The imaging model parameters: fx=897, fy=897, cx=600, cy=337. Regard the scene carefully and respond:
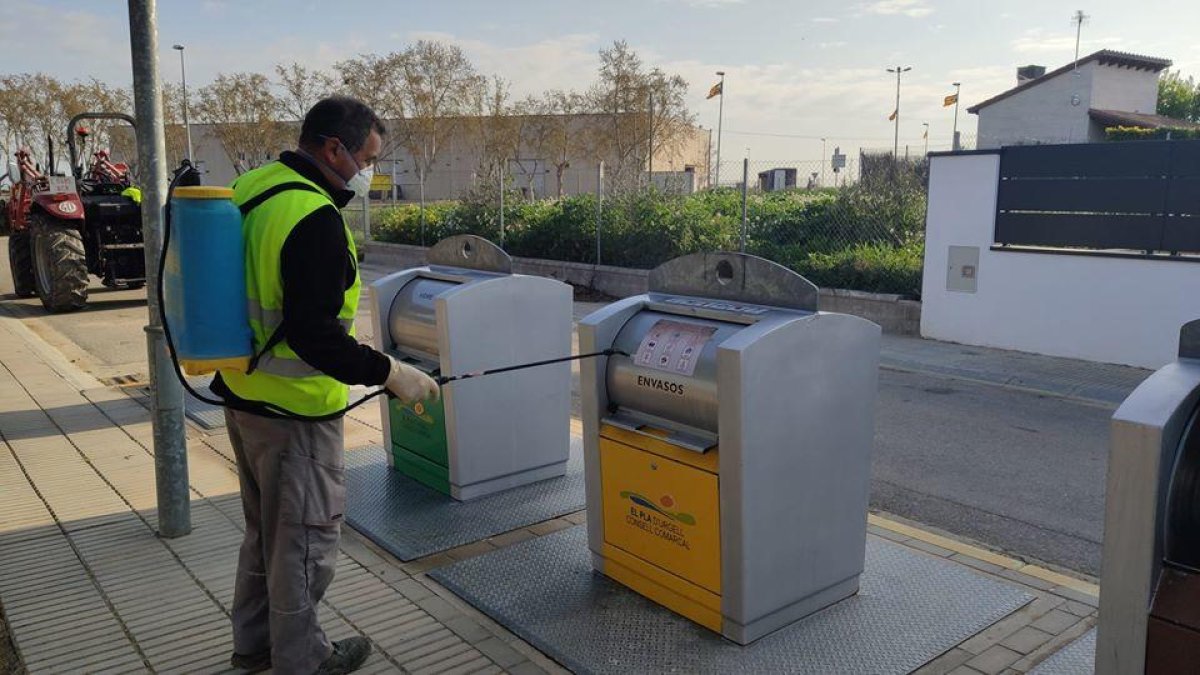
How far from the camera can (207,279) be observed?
2.71m

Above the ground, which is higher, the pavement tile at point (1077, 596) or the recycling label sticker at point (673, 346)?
the recycling label sticker at point (673, 346)

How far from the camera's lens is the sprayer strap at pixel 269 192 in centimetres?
282

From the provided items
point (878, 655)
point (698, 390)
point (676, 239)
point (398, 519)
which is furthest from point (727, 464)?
point (676, 239)

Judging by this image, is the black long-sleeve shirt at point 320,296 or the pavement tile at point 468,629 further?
the pavement tile at point 468,629

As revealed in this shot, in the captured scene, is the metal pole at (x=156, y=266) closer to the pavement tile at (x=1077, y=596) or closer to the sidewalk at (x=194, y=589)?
the sidewalk at (x=194, y=589)

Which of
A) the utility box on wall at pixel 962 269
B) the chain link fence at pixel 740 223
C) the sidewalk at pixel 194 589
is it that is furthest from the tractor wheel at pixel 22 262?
the utility box on wall at pixel 962 269

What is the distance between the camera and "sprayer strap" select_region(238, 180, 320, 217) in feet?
9.24

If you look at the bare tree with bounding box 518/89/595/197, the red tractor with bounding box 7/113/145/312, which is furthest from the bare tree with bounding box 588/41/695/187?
the red tractor with bounding box 7/113/145/312

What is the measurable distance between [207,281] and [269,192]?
343 millimetres

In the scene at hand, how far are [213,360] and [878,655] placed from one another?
251 cm

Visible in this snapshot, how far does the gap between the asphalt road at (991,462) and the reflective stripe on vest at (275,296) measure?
3436mm

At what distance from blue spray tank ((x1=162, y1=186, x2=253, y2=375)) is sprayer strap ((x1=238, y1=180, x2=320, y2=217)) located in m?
0.08

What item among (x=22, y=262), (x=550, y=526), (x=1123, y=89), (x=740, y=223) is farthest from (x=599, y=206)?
(x=1123, y=89)

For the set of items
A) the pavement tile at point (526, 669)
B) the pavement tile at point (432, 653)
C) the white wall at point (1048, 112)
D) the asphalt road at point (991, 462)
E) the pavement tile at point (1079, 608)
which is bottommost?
the asphalt road at point (991, 462)
